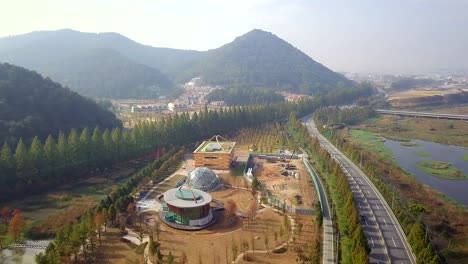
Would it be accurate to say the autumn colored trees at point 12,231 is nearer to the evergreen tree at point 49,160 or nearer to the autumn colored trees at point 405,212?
the evergreen tree at point 49,160

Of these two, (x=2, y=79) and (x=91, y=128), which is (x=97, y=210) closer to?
(x=91, y=128)

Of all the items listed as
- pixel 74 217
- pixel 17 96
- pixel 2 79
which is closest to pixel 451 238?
pixel 74 217

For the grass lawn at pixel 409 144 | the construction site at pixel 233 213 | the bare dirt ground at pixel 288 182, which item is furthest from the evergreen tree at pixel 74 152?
the grass lawn at pixel 409 144

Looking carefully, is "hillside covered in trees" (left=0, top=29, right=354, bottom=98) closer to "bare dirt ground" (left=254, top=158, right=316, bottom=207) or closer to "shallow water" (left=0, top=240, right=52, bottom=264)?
"bare dirt ground" (left=254, top=158, right=316, bottom=207)

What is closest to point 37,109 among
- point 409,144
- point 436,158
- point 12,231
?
point 12,231

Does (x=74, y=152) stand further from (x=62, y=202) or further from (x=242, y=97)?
(x=242, y=97)

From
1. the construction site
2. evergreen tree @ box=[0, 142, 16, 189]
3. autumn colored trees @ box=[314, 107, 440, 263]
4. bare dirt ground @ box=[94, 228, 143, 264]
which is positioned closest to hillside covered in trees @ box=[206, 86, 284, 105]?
autumn colored trees @ box=[314, 107, 440, 263]
